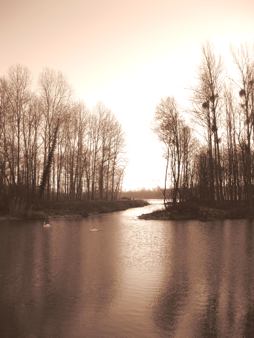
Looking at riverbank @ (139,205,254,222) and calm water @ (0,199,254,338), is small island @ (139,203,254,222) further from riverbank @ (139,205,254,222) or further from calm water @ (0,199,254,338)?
calm water @ (0,199,254,338)

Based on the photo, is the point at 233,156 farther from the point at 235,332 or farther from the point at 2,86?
the point at 235,332

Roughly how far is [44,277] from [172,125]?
34023mm

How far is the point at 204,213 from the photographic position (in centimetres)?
3553

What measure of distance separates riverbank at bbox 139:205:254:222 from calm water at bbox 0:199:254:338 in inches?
611

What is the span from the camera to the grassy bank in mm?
34812

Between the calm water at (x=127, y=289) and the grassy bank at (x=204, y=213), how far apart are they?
1555 centimetres

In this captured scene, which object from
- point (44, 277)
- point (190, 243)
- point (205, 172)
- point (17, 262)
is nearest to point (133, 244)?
point (190, 243)

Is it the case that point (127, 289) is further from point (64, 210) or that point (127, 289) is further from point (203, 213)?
point (64, 210)

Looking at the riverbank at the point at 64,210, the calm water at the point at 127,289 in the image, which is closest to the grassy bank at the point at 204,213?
the riverbank at the point at 64,210

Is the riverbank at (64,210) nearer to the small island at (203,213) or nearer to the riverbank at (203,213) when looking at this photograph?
the riverbank at (203,213)

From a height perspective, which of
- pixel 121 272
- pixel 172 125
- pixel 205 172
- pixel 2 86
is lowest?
Answer: pixel 121 272

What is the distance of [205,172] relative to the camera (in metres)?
42.6

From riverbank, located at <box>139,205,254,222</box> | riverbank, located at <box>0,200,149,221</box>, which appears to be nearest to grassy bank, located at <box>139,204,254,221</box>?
riverbank, located at <box>139,205,254,222</box>

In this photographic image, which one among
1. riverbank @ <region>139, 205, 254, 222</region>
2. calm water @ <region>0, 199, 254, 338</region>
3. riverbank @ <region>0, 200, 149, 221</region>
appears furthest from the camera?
riverbank @ <region>0, 200, 149, 221</region>
